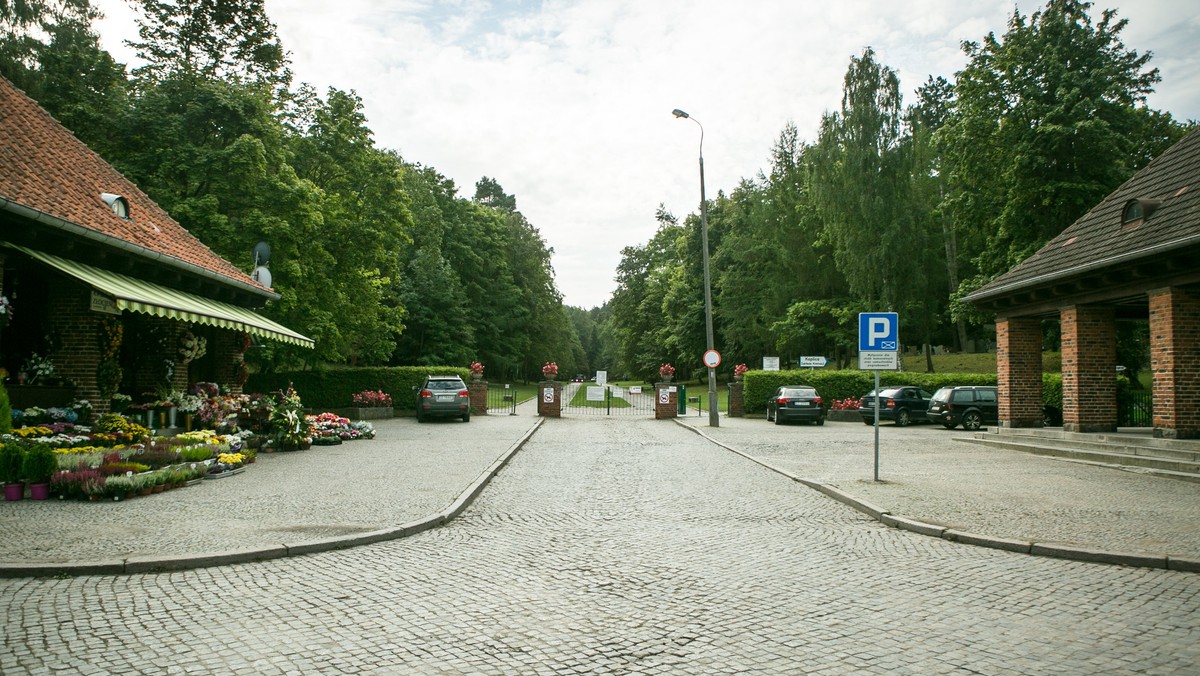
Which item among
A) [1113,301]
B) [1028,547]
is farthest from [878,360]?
[1113,301]

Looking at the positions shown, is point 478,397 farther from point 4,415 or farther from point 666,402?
point 4,415

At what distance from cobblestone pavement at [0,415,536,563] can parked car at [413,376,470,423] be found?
12738 millimetres

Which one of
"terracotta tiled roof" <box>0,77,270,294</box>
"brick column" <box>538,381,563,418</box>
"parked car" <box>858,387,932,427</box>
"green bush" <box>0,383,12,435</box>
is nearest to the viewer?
"green bush" <box>0,383,12,435</box>

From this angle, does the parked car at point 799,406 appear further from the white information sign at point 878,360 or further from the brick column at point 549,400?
the white information sign at point 878,360

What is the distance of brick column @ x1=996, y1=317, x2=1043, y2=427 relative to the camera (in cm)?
1892

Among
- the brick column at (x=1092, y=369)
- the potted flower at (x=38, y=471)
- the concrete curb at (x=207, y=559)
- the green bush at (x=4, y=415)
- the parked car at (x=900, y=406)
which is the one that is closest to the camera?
the concrete curb at (x=207, y=559)

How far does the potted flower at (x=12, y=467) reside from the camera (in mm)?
9163

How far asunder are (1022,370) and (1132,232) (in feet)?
15.8

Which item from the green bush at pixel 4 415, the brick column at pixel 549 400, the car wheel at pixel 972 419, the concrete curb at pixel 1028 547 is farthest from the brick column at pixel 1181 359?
the brick column at pixel 549 400

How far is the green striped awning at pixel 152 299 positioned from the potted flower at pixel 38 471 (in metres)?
2.93

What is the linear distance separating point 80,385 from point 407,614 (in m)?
11.0

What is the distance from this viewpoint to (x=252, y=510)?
28.5 feet

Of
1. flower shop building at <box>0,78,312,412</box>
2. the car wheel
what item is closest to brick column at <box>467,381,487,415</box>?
flower shop building at <box>0,78,312,412</box>

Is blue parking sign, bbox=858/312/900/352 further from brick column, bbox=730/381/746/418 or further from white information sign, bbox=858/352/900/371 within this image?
brick column, bbox=730/381/746/418
